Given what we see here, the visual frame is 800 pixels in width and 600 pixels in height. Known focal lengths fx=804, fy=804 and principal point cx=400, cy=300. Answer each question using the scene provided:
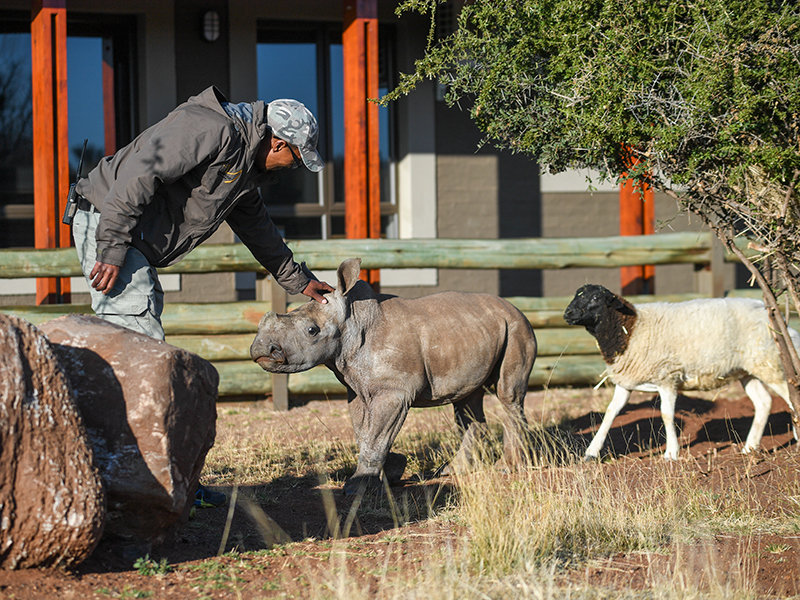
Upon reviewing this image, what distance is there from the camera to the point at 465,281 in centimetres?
1036

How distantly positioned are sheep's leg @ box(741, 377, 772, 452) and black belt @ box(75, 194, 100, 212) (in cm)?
478

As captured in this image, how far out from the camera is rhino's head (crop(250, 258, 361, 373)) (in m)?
4.39

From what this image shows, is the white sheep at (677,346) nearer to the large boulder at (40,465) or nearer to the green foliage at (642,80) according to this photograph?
the green foliage at (642,80)

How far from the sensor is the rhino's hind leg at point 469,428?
5180 millimetres

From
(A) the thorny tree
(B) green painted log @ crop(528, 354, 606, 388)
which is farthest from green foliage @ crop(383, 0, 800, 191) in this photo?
(B) green painted log @ crop(528, 354, 606, 388)

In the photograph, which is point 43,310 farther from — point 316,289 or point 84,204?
point 316,289

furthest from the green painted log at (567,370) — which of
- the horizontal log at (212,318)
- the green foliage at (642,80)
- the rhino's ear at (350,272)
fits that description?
the rhino's ear at (350,272)

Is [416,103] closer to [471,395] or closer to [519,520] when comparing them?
[471,395]

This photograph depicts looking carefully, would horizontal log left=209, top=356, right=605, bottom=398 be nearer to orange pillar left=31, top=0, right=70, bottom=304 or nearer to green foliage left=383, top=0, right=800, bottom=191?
orange pillar left=31, top=0, right=70, bottom=304

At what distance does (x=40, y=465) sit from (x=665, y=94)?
364 cm

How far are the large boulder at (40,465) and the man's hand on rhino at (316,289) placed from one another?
1.82 meters

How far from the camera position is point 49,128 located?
24.1 feet

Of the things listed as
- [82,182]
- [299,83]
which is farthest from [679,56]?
[299,83]

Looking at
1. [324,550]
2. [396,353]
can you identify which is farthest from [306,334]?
[324,550]
